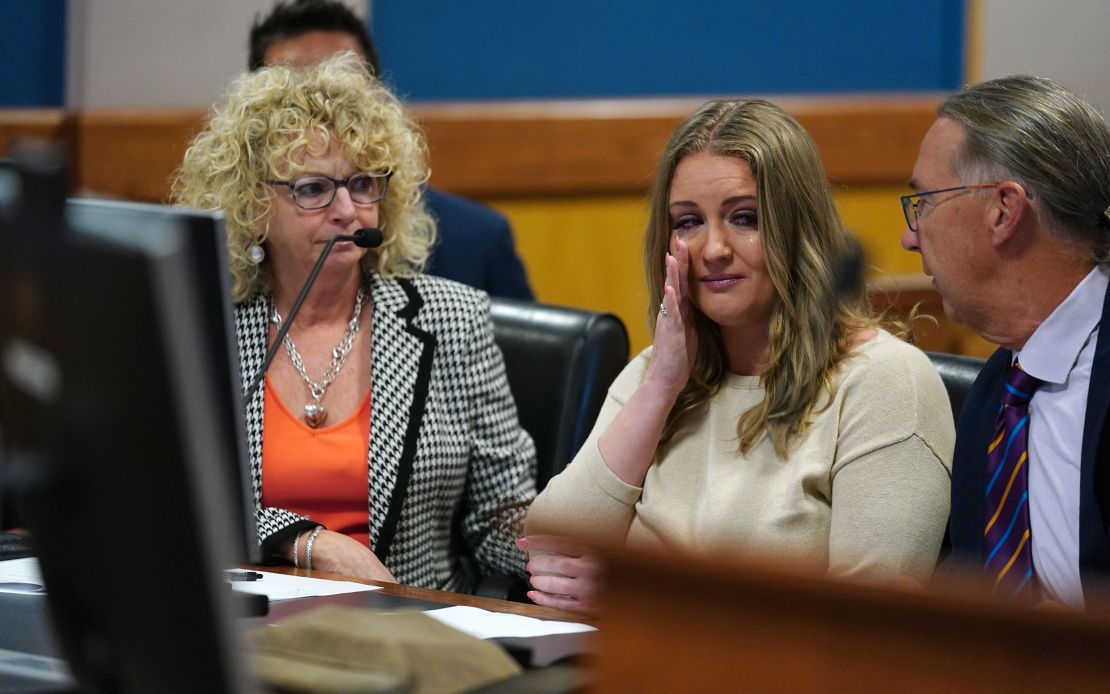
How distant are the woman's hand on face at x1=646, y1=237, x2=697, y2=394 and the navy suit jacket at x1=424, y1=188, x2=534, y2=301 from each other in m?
1.03

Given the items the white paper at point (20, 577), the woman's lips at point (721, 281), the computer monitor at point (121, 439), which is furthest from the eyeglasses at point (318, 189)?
the computer monitor at point (121, 439)

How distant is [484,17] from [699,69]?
0.61 meters

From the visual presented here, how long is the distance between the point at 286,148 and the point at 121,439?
150 cm

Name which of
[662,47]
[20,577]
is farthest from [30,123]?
[20,577]

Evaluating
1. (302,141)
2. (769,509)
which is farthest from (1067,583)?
(302,141)

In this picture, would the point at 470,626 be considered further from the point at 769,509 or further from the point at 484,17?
the point at 484,17

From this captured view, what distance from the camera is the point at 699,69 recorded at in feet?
12.0

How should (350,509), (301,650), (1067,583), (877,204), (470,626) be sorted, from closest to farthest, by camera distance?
1. (301,650)
2. (470,626)
3. (1067,583)
4. (350,509)
5. (877,204)

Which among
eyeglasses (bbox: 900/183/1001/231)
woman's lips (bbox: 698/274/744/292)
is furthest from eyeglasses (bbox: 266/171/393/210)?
eyeglasses (bbox: 900/183/1001/231)

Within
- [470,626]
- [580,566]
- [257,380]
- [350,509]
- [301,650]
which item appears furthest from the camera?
[350,509]

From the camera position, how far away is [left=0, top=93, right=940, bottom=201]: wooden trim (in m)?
3.52

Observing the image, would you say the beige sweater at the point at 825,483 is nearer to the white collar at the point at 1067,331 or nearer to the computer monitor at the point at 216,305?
the white collar at the point at 1067,331

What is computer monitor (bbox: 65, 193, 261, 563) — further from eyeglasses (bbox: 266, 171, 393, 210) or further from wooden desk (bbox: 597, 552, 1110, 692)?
eyeglasses (bbox: 266, 171, 393, 210)

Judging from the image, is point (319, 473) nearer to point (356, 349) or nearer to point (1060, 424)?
point (356, 349)
